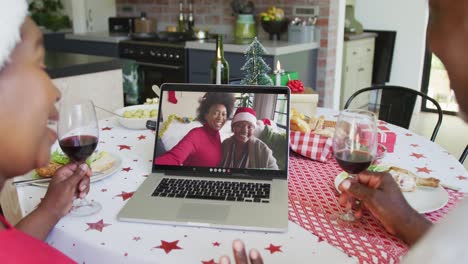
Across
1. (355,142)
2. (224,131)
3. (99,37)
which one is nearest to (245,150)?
(224,131)

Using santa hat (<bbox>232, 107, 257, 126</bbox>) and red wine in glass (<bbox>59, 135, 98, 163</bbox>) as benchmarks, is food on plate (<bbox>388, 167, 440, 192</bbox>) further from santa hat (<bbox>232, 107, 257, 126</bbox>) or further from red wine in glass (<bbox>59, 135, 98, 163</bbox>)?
red wine in glass (<bbox>59, 135, 98, 163</bbox>)

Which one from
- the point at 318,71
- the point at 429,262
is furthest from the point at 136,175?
the point at 318,71

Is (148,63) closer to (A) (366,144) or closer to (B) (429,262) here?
(A) (366,144)

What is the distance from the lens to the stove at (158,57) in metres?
3.89

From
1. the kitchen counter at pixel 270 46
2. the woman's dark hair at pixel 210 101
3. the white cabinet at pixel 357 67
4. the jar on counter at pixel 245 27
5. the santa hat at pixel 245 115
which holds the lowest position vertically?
the white cabinet at pixel 357 67

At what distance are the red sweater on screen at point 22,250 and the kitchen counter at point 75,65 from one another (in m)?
1.61

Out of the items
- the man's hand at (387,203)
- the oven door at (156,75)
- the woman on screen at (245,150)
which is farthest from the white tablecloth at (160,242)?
the oven door at (156,75)

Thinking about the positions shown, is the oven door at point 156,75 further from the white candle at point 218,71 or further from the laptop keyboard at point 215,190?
the laptop keyboard at point 215,190

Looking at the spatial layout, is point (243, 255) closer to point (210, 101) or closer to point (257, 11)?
point (210, 101)

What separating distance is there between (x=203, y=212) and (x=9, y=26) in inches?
23.0

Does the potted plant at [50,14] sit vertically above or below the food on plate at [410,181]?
above

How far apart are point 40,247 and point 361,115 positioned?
80 cm

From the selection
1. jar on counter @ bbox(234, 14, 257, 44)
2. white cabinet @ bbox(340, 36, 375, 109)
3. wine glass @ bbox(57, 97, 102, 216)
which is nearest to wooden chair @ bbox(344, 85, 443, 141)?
wine glass @ bbox(57, 97, 102, 216)

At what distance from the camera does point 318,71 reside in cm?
377
